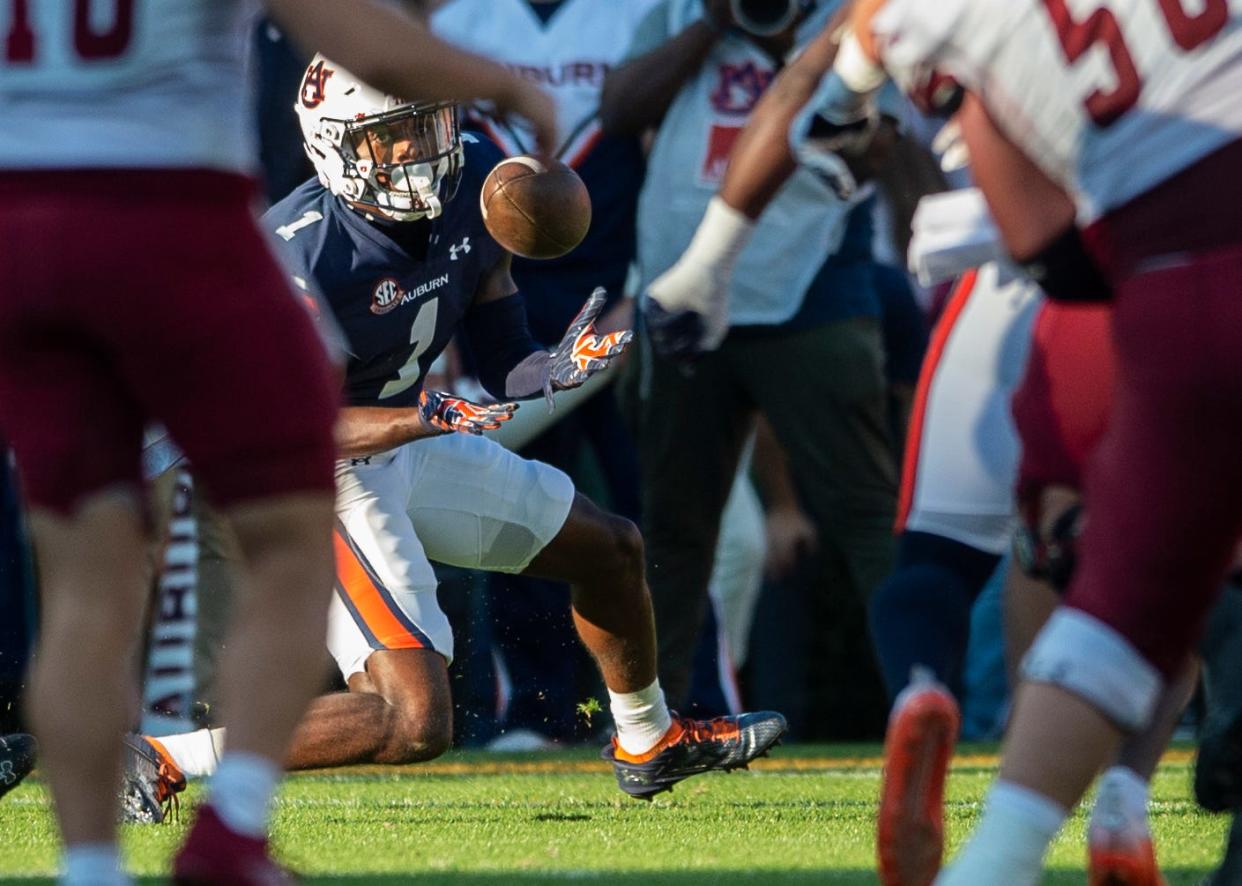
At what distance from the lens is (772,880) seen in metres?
3.71

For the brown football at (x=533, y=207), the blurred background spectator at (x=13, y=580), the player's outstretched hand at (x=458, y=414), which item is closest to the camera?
the player's outstretched hand at (x=458, y=414)

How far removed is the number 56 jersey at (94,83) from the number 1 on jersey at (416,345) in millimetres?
2318

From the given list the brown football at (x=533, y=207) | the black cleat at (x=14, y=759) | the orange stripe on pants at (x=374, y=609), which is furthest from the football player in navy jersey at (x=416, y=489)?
the black cleat at (x=14, y=759)

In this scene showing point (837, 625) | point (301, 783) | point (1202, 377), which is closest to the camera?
point (1202, 377)

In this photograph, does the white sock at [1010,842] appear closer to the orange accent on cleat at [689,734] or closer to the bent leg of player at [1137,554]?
the bent leg of player at [1137,554]

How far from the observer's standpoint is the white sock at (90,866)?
2.62 metres

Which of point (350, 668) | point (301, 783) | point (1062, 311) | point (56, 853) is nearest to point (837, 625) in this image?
point (301, 783)

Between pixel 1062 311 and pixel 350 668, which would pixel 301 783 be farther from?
pixel 1062 311

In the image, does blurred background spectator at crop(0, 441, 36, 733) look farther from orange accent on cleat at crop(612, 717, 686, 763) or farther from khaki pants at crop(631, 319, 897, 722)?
orange accent on cleat at crop(612, 717, 686, 763)

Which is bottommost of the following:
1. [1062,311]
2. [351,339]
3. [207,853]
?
[351,339]

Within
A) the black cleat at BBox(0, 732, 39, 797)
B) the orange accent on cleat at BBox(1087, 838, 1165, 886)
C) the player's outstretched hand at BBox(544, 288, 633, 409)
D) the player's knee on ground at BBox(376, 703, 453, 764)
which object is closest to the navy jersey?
the player's outstretched hand at BBox(544, 288, 633, 409)

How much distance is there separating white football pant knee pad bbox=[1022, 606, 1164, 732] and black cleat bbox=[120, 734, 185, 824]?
8.15 ft

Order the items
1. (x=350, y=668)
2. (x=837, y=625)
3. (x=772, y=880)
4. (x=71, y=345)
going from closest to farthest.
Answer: (x=71, y=345), (x=772, y=880), (x=350, y=668), (x=837, y=625)

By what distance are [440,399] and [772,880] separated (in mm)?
1274
